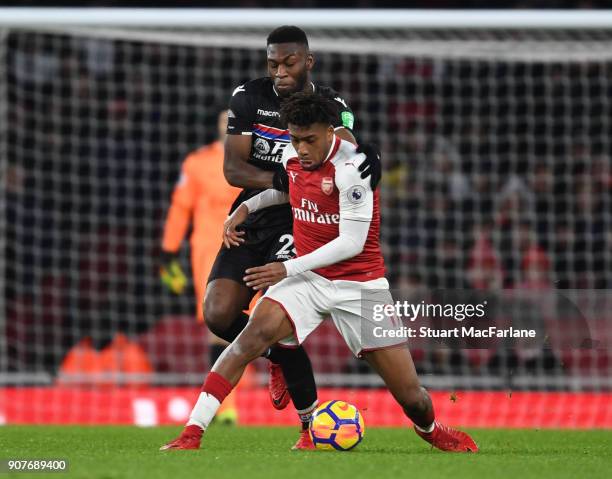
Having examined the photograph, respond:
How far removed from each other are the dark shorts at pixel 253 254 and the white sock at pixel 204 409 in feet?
3.26

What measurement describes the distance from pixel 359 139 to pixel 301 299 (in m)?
5.10

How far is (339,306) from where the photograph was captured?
5.66 metres

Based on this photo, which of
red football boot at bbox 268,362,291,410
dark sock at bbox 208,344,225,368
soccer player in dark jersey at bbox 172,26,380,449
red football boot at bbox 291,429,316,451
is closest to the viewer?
red football boot at bbox 291,429,316,451

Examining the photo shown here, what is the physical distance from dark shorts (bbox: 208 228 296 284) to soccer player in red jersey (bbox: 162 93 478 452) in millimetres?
572

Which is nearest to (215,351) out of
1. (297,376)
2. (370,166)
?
(297,376)

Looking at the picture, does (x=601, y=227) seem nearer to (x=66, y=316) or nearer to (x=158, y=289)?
(x=158, y=289)

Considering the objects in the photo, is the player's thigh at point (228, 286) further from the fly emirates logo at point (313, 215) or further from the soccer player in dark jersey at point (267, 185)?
the fly emirates logo at point (313, 215)

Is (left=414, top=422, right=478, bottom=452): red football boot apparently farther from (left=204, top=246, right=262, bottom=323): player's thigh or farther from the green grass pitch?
(left=204, top=246, right=262, bottom=323): player's thigh

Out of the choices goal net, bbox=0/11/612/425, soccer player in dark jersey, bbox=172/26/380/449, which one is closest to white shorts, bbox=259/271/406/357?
soccer player in dark jersey, bbox=172/26/380/449

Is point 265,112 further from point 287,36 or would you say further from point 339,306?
point 339,306

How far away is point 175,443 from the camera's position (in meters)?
5.54

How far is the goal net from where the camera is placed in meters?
10.7

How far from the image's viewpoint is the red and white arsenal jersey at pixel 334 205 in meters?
5.54

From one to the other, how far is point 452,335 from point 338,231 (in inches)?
33.0
